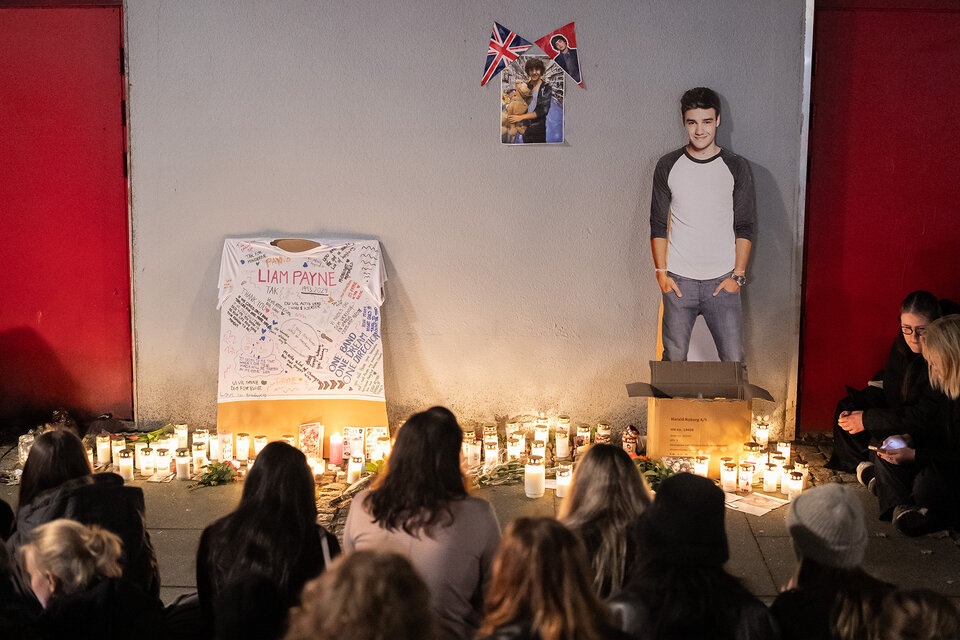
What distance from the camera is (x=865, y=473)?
5773 millimetres

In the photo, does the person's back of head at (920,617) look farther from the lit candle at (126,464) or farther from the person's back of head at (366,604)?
the lit candle at (126,464)

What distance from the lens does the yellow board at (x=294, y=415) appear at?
21.4ft

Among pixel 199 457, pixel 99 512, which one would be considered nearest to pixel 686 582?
pixel 99 512

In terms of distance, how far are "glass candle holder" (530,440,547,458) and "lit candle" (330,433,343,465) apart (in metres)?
1.34

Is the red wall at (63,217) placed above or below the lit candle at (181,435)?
above

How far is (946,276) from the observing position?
6.59 meters

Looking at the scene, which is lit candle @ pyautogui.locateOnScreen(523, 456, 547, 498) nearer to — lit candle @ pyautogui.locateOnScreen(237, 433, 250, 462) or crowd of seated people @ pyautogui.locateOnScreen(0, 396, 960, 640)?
lit candle @ pyautogui.locateOnScreen(237, 433, 250, 462)

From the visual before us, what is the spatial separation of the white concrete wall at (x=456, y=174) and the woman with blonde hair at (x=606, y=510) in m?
3.44

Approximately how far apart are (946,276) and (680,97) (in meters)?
2.36

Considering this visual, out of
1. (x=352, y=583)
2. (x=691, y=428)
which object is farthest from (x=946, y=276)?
(x=352, y=583)

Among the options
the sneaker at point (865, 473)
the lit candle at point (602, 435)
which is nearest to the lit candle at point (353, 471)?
the lit candle at point (602, 435)

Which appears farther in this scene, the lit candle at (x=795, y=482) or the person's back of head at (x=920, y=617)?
the lit candle at (x=795, y=482)

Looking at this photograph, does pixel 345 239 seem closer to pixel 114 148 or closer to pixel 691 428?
pixel 114 148

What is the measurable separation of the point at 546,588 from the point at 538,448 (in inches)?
148
